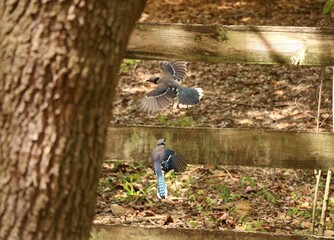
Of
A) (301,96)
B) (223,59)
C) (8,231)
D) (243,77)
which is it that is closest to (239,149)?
(223,59)

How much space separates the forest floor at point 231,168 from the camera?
580 centimetres

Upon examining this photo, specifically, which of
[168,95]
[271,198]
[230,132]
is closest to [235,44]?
[230,132]

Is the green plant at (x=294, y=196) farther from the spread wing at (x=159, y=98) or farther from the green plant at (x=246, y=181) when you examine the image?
the spread wing at (x=159, y=98)

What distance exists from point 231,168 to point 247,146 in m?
2.28

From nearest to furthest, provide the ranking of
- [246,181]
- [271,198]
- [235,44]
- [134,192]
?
1. [235,44]
2. [271,198]
3. [134,192]
4. [246,181]

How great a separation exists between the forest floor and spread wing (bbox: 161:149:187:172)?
116 centimetres

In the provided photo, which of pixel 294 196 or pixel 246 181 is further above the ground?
pixel 246 181

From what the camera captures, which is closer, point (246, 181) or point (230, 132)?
point (230, 132)

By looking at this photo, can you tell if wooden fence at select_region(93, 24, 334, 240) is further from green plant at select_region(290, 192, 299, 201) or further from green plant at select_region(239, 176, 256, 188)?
green plant at select_region(239, 176, 256, 188)

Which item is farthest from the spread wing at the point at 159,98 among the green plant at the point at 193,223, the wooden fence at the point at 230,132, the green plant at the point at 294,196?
the green plant at the point at 294,196

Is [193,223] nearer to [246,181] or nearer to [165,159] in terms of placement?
[246,181]

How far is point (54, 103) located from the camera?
231 centimetres

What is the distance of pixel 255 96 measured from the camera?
8.55 metres

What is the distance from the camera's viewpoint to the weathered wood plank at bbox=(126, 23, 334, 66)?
442 cm
